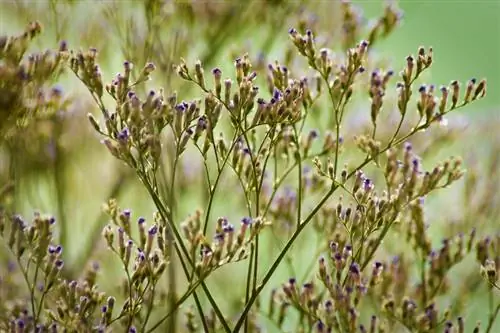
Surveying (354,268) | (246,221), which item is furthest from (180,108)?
(354,268)

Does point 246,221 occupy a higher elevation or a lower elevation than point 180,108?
lower

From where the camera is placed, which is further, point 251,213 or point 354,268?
point 251,213

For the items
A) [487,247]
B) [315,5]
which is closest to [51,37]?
[315,5]

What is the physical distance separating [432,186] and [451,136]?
0.81m

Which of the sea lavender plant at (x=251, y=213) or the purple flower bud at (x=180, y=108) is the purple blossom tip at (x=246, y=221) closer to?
the sea lavender plant at (x=251, y=213)

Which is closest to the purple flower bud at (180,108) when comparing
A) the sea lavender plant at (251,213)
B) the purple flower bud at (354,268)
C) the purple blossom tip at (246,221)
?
the sea lavender plant at (251,213)

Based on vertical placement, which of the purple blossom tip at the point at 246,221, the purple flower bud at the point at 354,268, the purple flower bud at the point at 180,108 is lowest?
the purple flower bud at the point at 354,268

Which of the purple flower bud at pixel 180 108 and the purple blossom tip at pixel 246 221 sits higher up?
the purple flower bud at pixel 180 108

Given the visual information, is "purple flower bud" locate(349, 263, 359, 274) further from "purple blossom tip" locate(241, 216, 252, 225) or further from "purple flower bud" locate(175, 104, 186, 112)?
"purple flower bud" locate(175, 104, 186, 112)

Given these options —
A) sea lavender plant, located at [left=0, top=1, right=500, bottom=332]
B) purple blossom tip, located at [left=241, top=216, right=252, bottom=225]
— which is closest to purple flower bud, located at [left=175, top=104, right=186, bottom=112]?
sea lavender plant, located at [left=0, top=1, right=500, bottom=332]

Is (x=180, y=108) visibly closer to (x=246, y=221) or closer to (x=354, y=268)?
(x=246, y=221)

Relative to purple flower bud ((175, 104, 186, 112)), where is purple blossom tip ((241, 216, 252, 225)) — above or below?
below

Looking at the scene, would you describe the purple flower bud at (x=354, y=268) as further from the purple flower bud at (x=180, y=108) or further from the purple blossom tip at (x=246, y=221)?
the purple flower bud at (x=180, y=108)

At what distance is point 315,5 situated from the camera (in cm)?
172
